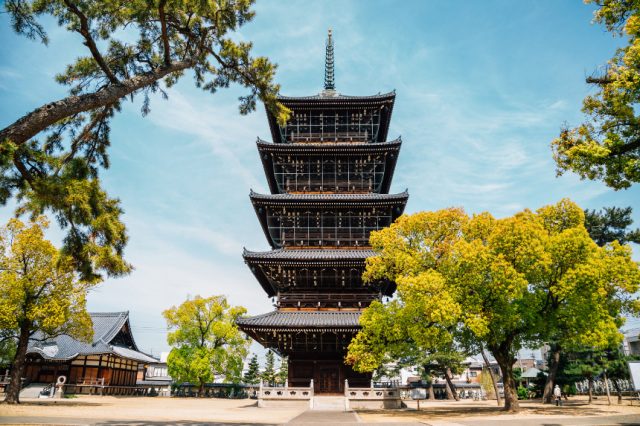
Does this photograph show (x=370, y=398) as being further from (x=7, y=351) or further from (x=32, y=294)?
(x=7, y=351)

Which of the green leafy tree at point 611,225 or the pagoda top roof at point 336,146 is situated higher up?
the pagoda top roof at point 336,146

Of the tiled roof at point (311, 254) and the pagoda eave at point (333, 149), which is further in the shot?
the pagoda eave at point (333, 149)

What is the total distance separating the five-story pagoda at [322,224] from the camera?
→ 78.9 feet

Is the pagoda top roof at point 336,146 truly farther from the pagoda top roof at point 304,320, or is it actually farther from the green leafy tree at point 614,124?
the green leafy tree at point 614,124

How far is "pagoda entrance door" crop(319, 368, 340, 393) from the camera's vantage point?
24031 mm

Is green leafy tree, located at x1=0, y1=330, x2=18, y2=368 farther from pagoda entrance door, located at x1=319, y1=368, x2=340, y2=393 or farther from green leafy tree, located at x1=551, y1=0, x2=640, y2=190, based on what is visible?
green leafy tree, located at x1=551, y1=0, x2=640, y2=190

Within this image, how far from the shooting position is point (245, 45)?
11719mm

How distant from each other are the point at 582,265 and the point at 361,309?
41.6 feet

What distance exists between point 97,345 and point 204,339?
403 inches

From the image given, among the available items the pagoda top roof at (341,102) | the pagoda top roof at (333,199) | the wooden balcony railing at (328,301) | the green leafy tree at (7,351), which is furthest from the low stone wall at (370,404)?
the green leafy tree at (7,351)

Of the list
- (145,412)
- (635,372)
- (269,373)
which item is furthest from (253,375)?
(635,372)

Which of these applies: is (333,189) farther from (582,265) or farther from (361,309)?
(582,265)

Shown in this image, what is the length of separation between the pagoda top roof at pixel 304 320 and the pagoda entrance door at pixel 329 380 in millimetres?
3605

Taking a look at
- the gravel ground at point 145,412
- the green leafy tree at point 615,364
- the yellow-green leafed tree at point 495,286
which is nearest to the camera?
the gravel ground at point 145,412
